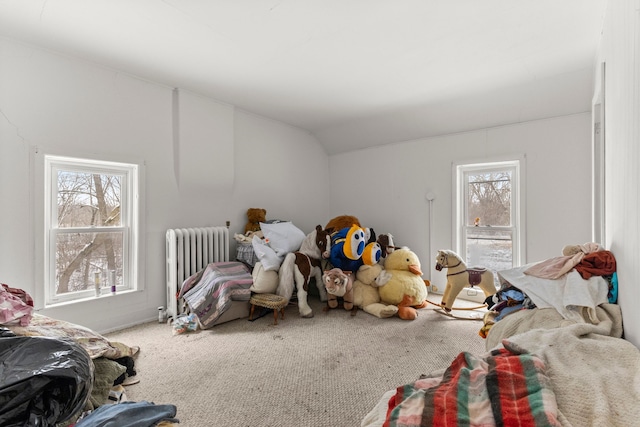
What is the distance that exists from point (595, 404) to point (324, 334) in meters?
2.04

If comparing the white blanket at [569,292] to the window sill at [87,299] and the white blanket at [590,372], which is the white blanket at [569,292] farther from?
the window sill at [87,299]

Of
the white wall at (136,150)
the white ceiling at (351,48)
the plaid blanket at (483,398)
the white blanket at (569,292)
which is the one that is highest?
the white ceiling at (351,48)

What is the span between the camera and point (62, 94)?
7.88ft

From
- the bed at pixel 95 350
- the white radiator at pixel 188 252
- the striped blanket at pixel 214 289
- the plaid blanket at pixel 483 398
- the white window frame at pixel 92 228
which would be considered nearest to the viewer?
the plaid blanket at pixel 483 398

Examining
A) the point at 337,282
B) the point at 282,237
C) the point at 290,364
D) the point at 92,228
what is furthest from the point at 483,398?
the point at 92,228

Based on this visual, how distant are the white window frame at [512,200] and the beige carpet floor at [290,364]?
3.45 feet

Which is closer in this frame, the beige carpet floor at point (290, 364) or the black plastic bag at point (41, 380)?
the black plastic bag at point (41, 380)

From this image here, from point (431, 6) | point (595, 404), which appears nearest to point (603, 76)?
point (431, 6)

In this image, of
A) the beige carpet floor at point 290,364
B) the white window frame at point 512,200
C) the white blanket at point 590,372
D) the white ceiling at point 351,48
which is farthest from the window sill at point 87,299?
the white window frame at point 512,200

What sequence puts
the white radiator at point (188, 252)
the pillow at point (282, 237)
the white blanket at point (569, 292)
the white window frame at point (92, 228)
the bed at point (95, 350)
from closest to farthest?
the white blanket at point (569, 292), the bed at point (95, 350), the white window frame at point (92, 228), the white radiator at point (188, 252), the pillow at point (282, 237)

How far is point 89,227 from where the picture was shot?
2.67 meters

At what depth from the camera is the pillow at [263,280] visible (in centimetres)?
302

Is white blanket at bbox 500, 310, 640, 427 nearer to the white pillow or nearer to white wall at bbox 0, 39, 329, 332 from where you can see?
the white pillow

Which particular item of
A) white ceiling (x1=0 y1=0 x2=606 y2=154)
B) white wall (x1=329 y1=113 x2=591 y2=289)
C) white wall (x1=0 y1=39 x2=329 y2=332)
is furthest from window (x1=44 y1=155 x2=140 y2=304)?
white wall (x1=329 y1=113 x2=591 y2=289)
